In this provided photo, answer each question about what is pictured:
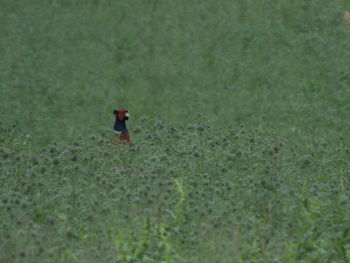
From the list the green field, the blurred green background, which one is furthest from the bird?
the blurred green background

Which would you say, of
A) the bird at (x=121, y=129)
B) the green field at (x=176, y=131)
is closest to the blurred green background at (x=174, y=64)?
the green field at (x=176, y=131)

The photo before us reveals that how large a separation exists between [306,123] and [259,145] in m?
4.07

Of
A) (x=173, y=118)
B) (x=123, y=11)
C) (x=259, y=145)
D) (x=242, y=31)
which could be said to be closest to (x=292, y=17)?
(x=242, y=31)

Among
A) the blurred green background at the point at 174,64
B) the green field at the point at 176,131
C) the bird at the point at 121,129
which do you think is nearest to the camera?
the green field at the point at 176,131

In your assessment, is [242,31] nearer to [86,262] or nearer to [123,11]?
[123,11]

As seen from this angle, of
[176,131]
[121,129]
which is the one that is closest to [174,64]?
[121,129]

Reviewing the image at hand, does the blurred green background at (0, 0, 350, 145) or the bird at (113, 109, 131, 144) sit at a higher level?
the blurred green background at (0, 0, 350, 145)

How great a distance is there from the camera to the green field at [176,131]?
7559 millimetres

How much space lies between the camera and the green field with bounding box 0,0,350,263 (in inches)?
298

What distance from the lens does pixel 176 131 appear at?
11547 millimetres

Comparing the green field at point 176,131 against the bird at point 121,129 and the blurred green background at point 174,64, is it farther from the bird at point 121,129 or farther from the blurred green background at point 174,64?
the bird at point 121,129

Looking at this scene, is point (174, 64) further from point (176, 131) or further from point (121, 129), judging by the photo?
point (176, 131)

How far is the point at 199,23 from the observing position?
19.0 meters

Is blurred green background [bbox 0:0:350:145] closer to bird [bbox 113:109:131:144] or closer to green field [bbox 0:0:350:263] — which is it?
green field [bbox 0:0:350:263]
